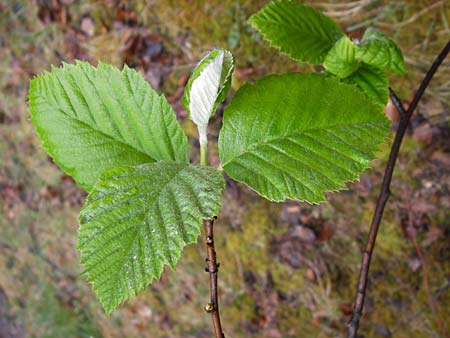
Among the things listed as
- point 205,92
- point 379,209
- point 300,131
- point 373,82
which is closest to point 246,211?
point 379,209

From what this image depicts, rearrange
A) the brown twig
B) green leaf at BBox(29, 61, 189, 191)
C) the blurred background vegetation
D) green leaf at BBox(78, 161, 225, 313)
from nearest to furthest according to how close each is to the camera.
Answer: green leaf at BBox(78, 161, 225, 313)
the brown twig
green leaf at BBox(29, 61, 189, 191)
the blurred background vegetation

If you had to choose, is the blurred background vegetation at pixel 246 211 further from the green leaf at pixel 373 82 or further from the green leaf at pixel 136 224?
the green leaf at pixel 136 224

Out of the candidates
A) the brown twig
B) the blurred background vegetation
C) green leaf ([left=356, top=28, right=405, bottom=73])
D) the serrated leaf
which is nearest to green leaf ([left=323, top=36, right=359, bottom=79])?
green leaf ([left=356, top=28, right=405, bottom=73])

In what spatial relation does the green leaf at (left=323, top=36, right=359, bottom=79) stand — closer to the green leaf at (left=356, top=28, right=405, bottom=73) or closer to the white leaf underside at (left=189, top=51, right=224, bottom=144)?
the green leaf at (left=356, top=28, right=405, bottom=73)

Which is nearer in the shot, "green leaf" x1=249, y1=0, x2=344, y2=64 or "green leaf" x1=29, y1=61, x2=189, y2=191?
"green leaf" x1=29, y1=61, x2=189, y2=191

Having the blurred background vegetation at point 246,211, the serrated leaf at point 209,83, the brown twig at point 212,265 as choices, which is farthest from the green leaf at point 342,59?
the blurred background vegetation at point 246,211

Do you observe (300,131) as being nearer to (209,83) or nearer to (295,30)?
(209,83)
